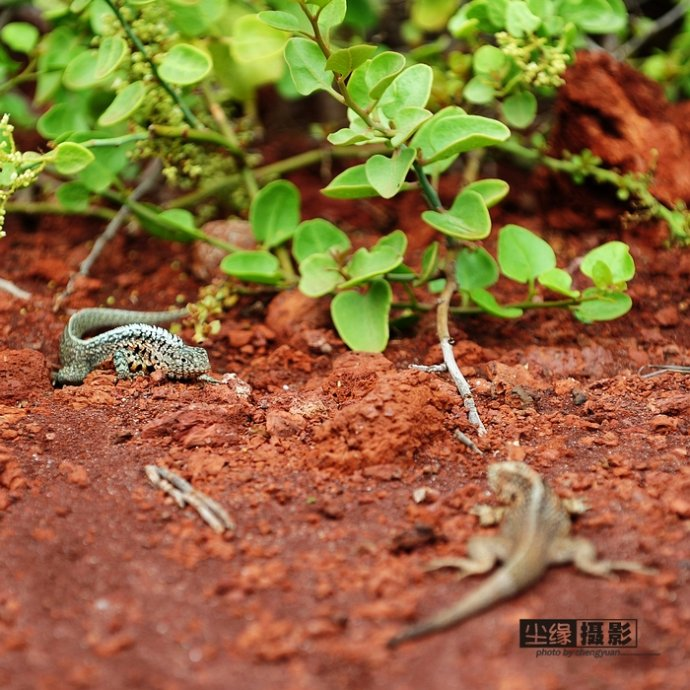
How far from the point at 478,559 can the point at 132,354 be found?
2068mm

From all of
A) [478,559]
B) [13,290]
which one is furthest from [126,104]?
[478,559]

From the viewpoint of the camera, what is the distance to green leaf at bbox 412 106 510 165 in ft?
12.1

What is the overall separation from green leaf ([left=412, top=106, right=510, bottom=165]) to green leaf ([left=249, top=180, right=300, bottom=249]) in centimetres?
103

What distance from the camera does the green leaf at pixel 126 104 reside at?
13.9 feet

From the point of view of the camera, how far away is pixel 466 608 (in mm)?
2572

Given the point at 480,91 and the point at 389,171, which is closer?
the point at 389,171

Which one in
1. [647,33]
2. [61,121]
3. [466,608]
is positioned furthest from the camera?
[647,33]

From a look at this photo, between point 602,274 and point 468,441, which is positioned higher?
point 602,274

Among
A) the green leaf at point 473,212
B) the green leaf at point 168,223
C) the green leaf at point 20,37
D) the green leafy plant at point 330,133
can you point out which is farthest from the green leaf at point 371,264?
the green leaf at point 20,37

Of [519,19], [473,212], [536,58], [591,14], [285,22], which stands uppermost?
[285,22]

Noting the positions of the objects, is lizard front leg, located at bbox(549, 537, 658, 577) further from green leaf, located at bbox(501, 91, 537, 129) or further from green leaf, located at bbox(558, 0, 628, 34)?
green leaf, located at bbox(558, 0, 628, 34)

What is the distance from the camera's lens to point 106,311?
15.3ft

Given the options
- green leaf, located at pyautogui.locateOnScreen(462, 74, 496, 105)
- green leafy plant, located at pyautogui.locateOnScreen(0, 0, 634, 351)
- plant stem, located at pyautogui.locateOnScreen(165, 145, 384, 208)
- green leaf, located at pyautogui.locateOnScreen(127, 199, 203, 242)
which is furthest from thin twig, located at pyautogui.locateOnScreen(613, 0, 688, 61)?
green leaf, located at pyautogui.locateOnScreen(127, 199, 203, 242)

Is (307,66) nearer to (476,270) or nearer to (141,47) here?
(141,47)
